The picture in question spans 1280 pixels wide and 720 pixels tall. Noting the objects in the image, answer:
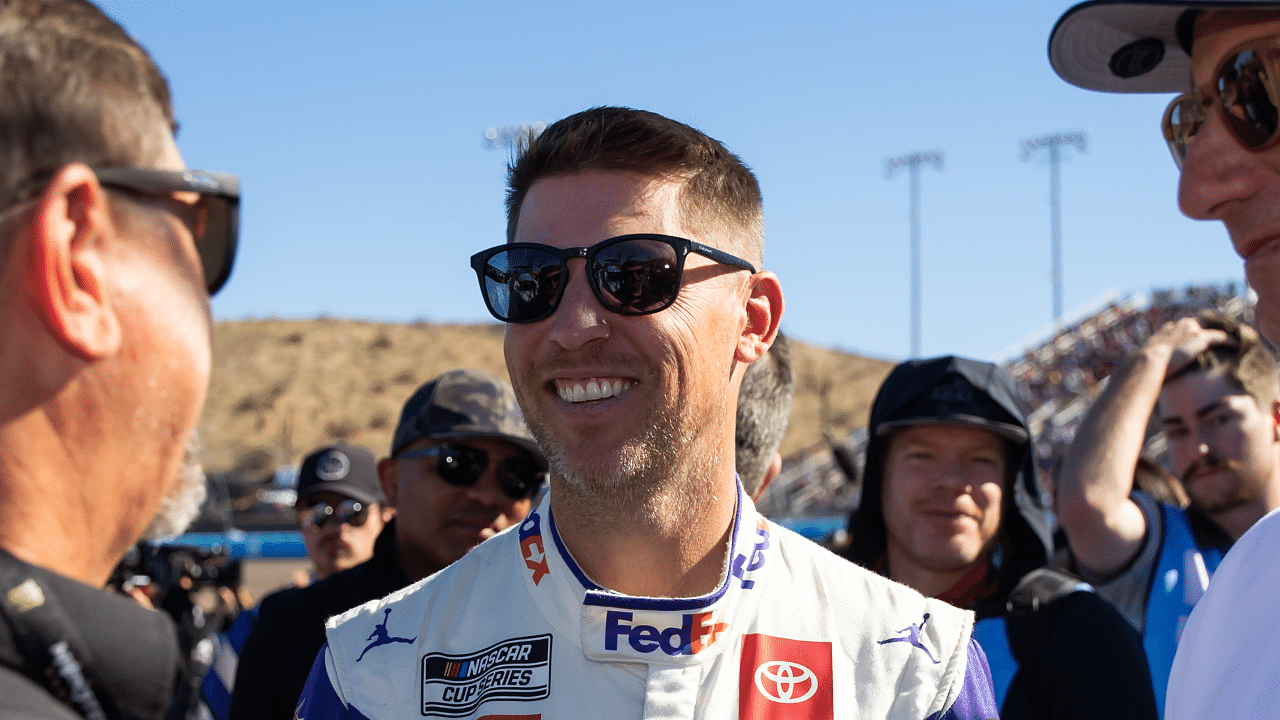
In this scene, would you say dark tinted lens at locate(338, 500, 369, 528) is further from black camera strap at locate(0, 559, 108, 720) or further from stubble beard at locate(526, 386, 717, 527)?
black camera strap at locate(0, 559, 108, 720)

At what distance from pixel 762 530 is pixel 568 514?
0.46m

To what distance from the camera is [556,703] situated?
198 cm

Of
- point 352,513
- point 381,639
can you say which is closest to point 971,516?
point 381,639

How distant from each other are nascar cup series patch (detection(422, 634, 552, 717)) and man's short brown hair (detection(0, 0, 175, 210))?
1.23 metres

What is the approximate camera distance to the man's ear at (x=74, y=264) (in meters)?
1.13

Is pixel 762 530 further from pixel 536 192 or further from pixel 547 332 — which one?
pixel 536 192

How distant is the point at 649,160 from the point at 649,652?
43.0 inches

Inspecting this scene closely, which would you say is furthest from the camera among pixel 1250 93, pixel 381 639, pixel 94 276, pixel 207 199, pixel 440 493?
pixel 440 493

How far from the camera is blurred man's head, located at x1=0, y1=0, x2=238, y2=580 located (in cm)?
114

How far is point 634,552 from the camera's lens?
7.15 ft

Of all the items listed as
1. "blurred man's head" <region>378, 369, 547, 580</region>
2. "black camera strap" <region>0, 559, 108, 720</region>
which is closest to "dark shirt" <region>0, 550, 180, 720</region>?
"black camera strap" <region>0, 559, 108, 720</region>

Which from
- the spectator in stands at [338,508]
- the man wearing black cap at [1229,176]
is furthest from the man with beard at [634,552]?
the spectator in stands at [338,508]

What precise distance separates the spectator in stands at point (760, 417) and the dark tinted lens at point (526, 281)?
852 millimetres

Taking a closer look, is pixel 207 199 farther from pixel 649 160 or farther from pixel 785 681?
pixel 785 681
